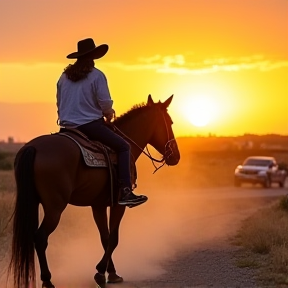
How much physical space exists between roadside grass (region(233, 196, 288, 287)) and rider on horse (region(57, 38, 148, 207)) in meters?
2.14

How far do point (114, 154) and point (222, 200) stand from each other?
1774 centimetres

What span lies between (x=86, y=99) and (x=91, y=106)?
110mm

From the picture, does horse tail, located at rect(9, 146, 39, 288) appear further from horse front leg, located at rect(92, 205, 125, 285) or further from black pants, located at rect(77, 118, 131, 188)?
horse front leg, located at rect(92, 205, 125, 285)

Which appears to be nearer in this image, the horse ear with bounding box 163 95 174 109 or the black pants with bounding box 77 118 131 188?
the black pants with bounding box 77 118 131 188

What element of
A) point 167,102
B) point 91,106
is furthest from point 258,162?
point 91,106

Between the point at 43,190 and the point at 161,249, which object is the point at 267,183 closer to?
the point at 161,249

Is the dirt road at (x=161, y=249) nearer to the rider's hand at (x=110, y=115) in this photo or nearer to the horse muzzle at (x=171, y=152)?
the horse muzzle at (x=171, y=152)

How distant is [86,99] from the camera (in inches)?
376

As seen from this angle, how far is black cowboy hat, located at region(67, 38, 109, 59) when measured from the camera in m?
9.72

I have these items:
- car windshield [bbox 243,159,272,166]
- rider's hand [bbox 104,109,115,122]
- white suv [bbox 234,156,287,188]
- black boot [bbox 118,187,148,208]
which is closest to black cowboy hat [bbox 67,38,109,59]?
rider's hand [bbox 104,109,115,122]

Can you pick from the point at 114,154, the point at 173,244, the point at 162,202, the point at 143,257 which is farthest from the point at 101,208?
the point at 162,202

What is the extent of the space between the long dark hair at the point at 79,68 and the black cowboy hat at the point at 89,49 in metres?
0.07

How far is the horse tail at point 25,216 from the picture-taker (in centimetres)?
870

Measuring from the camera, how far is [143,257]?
12398 mm
